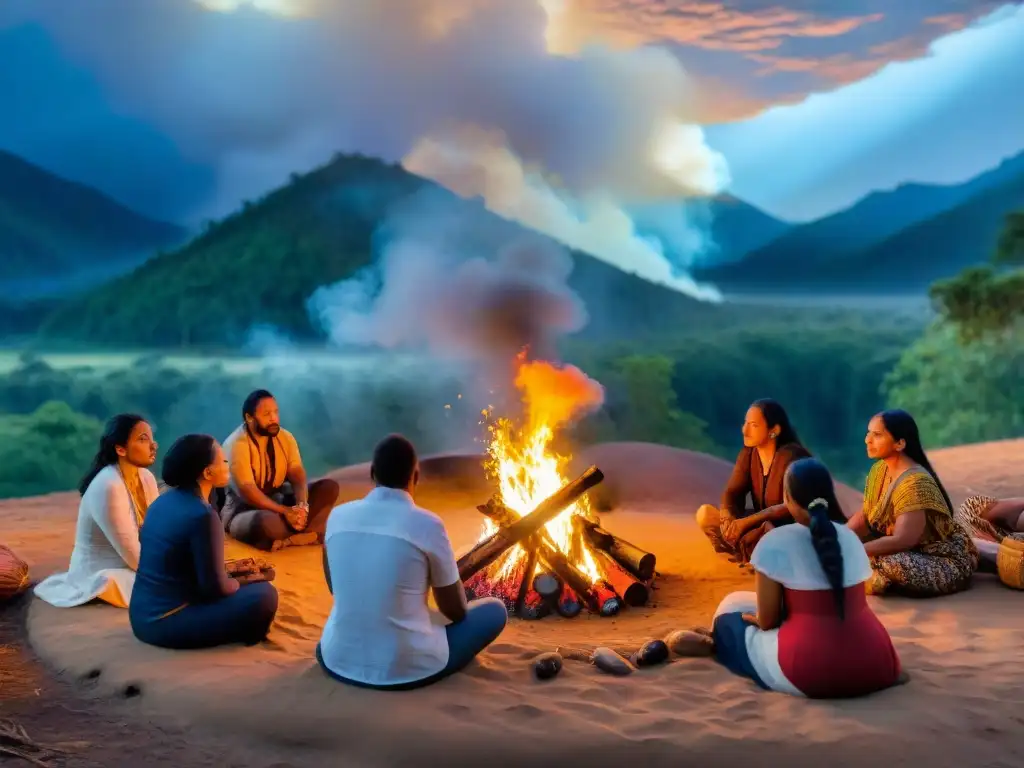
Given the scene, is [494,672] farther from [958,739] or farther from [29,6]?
[29,6]

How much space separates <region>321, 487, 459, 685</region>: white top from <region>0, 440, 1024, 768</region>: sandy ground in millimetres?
140

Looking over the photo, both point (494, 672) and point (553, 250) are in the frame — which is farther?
point (553, 250)

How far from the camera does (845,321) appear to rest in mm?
16359

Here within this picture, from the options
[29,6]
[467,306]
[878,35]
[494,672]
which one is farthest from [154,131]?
[494,672]

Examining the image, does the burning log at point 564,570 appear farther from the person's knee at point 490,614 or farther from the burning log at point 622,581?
the person's knee at point 490,614

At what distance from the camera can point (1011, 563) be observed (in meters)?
5.48

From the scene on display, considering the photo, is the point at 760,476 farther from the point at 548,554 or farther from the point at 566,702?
the point at 566,702

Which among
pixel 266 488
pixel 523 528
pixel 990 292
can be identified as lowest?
pixel 523 528

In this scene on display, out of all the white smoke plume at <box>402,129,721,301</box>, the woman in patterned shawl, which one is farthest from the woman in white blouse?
the white smoke plume at <box>402,129,721,301</box>

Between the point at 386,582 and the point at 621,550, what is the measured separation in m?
2.71

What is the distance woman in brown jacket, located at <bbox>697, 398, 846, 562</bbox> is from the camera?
6242 mm

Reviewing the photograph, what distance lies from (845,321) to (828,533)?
13597mm

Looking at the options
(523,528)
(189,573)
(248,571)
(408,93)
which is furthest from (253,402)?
(408,93)

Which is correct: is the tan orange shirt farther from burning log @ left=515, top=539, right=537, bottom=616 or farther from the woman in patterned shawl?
the woman in patterned shawl
